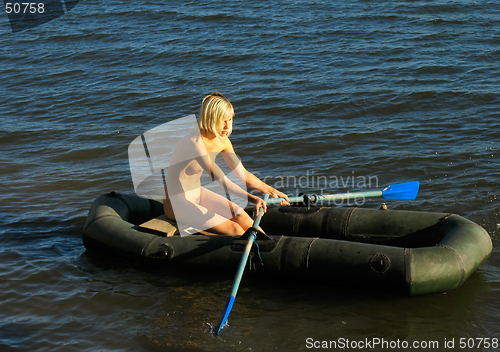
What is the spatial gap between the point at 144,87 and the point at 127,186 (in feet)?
11.9

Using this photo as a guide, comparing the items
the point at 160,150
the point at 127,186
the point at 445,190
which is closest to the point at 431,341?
the point at 445,190

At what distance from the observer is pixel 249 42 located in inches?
466

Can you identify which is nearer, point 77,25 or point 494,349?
point 494,349

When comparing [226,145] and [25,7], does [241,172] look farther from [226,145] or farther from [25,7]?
[25,7]

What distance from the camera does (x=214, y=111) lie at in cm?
464

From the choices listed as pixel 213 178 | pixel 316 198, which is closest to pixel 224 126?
pixel 213 178

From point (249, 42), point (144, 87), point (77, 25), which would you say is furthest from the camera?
point (77, 25)

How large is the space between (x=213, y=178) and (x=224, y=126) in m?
0.47

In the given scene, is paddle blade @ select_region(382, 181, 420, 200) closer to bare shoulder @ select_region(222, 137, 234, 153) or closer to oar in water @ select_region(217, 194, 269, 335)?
oar in water @ select_region(217, 194, 269, 335)

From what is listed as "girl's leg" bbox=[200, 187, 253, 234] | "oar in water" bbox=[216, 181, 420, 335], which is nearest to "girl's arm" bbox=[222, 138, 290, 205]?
"oar in water" bbox=[216, 181, 420, 335]

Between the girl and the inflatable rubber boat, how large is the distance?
195 millimetres

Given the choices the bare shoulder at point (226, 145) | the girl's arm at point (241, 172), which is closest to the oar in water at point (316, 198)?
the girl's arm at point (241, 172)

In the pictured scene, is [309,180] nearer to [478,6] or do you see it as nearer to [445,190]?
[445,190]

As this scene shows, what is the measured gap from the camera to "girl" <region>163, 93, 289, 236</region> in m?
4.78
